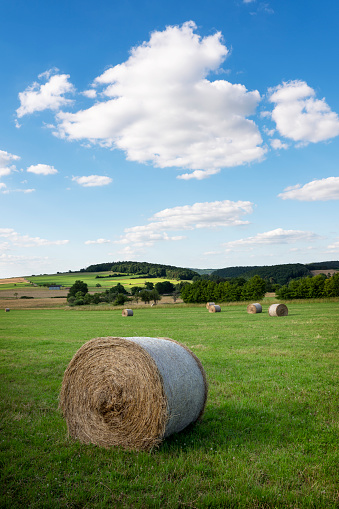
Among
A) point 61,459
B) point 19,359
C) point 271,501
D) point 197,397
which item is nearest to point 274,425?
point 197,397

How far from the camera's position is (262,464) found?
5234mm

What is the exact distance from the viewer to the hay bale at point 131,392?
5992mm

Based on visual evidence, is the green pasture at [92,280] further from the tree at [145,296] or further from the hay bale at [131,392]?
the hay bale at [131,392]

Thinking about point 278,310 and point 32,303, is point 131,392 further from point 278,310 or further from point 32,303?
point 32,303

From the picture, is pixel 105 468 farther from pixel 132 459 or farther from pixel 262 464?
pixel 262 464

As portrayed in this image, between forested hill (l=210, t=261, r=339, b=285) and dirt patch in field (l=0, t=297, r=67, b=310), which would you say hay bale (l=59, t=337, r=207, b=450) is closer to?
dirt patch in field (l=0, t=297, r=67, b=310)

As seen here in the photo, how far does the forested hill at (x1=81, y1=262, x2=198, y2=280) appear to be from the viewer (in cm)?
10800

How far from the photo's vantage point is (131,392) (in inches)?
249

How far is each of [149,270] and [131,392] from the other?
104 meters

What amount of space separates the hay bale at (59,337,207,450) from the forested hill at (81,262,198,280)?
99.0 meters

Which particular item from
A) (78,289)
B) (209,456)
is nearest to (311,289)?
(78,289)

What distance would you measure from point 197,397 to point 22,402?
4.25 metres

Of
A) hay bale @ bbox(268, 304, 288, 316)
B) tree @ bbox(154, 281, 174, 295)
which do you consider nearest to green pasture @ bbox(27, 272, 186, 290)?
tree @ bbox(154, 281, 174, 295)

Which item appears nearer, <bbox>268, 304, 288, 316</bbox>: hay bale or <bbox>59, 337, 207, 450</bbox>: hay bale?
<bbox>59, 337, 207, 450</bbox>: hay bale
